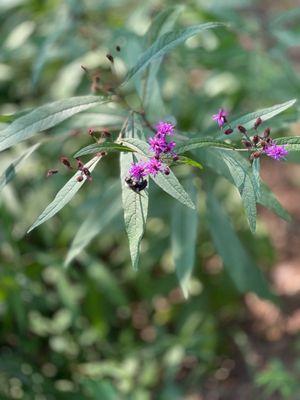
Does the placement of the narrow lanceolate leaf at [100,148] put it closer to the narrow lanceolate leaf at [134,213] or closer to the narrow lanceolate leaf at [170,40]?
the narrow lanceolate leaf at [134,213]

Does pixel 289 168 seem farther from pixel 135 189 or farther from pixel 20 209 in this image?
pixel 135 189

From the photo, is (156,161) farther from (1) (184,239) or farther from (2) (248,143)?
(1) (184,239)

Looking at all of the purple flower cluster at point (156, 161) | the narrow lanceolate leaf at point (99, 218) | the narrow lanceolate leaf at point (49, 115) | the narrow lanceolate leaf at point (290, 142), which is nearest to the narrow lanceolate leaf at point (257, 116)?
the narrow lanceolate leaf at point (290, 142)

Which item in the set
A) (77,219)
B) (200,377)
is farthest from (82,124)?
(200,377)

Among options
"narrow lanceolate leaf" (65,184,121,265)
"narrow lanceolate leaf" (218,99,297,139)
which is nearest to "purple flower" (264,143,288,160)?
"narrow lanceolate leaf" (218,99,297,139)

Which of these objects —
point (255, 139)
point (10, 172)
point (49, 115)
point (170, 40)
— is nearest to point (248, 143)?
point (255, 139)

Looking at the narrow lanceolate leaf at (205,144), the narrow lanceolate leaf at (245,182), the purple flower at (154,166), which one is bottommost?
the narrow lanceolate leaf at (245,182)
